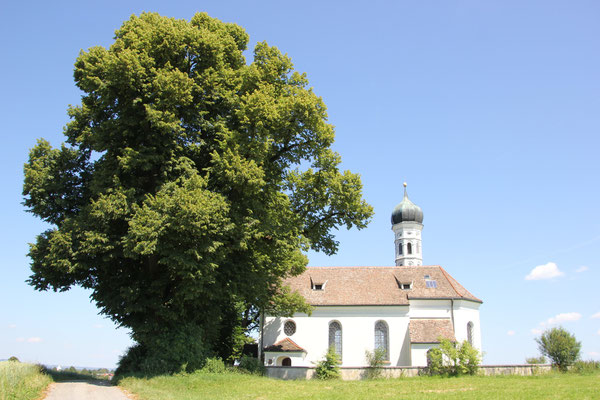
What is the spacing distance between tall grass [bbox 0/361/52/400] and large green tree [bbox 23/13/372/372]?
13.3ft

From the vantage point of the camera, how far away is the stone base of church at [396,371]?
24266mm

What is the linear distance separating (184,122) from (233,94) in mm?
2460

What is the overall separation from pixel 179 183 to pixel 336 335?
23528 mm

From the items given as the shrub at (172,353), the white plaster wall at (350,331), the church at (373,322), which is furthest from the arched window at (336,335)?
the shrub at (172,353)

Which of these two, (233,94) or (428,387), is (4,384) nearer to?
(233,94)

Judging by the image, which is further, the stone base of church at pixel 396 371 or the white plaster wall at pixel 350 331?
the white plaster wall at pixel 350 331

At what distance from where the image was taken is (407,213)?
64.2m

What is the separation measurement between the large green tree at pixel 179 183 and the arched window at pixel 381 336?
18.4 m

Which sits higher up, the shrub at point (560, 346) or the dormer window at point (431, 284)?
the dormer window at point (431, 284)

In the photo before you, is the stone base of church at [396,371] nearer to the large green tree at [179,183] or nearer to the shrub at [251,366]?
the shrub at [251,366]

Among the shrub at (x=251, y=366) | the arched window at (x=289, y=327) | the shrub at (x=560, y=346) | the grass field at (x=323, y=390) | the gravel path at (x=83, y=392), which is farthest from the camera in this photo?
the arched window at (x=289, y=327)

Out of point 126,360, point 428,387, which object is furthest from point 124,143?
Answer: point 428,387

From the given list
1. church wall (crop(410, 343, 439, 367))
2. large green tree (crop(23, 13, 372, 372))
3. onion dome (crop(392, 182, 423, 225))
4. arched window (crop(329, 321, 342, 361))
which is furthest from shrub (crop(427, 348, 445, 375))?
onion dome (crop(392, 182, 423, 225))

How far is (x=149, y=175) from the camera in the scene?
20750 mm
